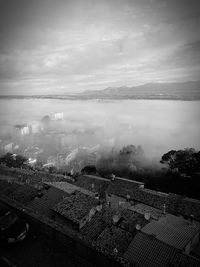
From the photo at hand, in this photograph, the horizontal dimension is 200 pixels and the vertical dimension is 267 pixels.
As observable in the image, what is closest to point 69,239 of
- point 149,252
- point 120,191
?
point 149,252

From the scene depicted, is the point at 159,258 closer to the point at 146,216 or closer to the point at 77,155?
the point at 146,216

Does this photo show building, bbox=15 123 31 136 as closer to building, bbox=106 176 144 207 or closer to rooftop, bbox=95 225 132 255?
building, bbox=106 176 144 207

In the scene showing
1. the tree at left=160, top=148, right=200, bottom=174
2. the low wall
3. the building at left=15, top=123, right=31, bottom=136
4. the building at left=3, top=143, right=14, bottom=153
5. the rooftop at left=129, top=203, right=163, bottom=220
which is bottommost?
the building at left=3, top=143, right=14, bottom=153

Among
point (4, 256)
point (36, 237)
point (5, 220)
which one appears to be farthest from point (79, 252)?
point (5, 220)

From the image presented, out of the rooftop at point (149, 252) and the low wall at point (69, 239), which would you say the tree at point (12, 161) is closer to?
the rooftop at point (149, 252)

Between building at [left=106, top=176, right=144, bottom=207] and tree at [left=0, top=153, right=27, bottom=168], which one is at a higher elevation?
building at [left=106, top=176, right=144, bottom=207]

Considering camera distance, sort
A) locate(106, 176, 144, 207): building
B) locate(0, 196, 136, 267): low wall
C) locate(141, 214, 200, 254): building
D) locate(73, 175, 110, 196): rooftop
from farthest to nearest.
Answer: locate(73, 175, 110, 196): rooftop
locate(106, 176, 144, 207): building
locate(141, 214, 200, 254): building
locate(0, 196, 136, 267): low wall

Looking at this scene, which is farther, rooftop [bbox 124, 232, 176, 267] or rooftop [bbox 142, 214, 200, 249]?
rooftop [bbox 142, 214, 200, 249]

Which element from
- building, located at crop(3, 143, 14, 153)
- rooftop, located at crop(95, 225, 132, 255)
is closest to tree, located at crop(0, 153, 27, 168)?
building, located at crop(3, 143, 14, 153)
